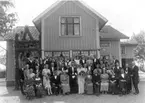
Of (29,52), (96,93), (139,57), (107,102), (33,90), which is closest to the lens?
(107,102)

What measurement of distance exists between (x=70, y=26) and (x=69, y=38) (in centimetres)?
99

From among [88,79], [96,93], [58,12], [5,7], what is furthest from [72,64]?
[5,7]

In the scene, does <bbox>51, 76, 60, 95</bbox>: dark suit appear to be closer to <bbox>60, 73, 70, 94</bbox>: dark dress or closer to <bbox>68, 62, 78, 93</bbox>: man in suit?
<bbox>60, 73, 70, 94</bbox>: dark dress

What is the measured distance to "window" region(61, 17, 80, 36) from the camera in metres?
17.5

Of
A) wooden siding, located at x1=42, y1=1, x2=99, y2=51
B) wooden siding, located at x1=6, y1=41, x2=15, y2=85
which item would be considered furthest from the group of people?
wooden siding, located at x1=6, y1=41, x2=15, y2=85

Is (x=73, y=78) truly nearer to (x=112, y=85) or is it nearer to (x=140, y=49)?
(x=112, y=85)

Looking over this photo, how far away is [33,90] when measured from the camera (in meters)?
12.3

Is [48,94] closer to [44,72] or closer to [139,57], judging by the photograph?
[44,72]

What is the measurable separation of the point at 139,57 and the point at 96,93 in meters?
37.2

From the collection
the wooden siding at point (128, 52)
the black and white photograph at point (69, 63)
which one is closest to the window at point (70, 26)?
the black and white photograph at point (69, 63)

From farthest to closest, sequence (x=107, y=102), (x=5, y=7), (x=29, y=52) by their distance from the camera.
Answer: (x=5, y=7) → (x=29, y=52) → (x=107, y=102)

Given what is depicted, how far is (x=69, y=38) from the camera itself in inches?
683

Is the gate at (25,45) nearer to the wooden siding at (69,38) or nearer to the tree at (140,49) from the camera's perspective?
the wooden siding at (69,38)

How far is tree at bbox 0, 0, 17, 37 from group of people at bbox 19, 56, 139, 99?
17040 mm
